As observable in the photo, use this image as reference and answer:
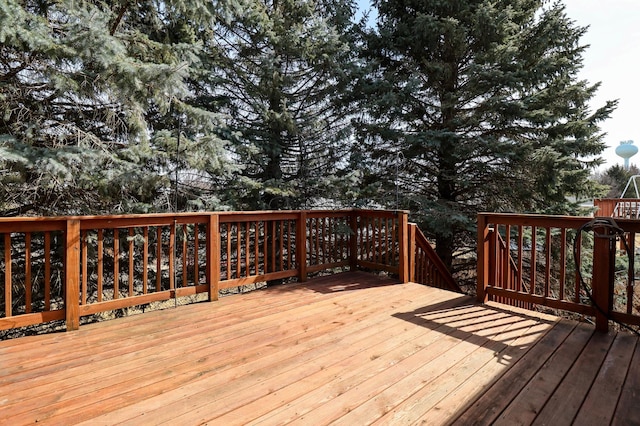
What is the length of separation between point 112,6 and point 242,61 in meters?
2.10

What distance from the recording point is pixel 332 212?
471cm

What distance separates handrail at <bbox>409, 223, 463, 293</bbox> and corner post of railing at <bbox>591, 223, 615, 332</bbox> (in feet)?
6.34

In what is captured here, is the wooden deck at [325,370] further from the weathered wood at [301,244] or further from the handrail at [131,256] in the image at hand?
the weathered wood at [301,244]

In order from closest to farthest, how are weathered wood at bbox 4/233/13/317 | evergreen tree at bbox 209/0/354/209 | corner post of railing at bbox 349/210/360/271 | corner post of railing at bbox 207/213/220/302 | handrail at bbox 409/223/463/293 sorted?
weathered wood at bbox 4/233/13/317 < corner post of railing at bbox 207/213/220/302 < handrail at bbox 409/223/463/293 < corner post of railing at bbox 349/210/360/271 < evergreen tree at bbox 209/0/354/209

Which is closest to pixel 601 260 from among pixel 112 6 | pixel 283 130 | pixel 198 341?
pixel 198 341

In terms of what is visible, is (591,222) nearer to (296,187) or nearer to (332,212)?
(332,212)

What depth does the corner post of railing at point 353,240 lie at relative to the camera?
4.90 metres

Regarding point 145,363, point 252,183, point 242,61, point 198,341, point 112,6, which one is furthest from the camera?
point 242,61

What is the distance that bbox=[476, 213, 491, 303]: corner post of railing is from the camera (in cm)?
344

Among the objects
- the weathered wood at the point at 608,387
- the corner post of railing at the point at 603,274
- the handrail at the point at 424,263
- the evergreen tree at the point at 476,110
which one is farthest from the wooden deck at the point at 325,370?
the evergreen tree at the point at 476,110

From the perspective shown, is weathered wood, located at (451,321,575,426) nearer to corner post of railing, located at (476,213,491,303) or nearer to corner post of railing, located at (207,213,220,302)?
corner post of railing, located at (476,213,491,303)

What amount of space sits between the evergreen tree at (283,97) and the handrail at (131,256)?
130 cm

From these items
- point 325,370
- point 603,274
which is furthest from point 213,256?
point 603,274

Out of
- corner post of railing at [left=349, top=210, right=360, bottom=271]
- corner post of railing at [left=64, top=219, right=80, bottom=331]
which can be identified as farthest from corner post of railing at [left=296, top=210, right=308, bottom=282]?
corner post of railing at [left=64, top=219, right=80, bottom=331]
